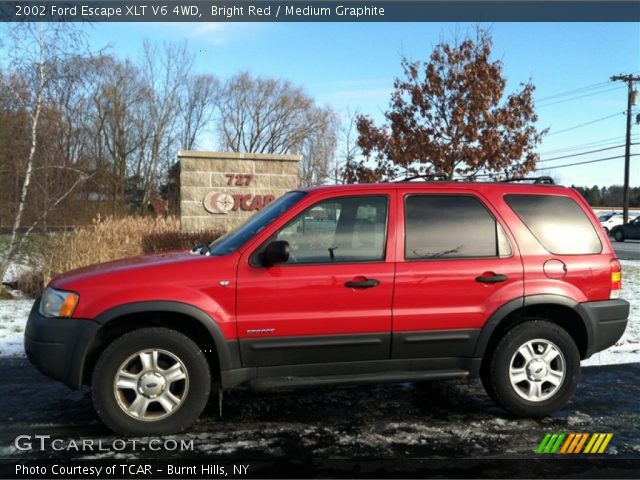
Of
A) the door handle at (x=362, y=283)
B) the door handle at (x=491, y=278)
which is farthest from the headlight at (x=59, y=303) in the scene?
the door handle at (x=491, y=278)

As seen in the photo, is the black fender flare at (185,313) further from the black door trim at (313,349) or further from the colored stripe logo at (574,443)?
the colored stripe logo at (574,443)

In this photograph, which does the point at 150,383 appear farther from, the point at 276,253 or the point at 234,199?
the point at 234,199

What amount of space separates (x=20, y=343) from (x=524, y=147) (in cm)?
943

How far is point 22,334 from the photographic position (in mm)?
6281

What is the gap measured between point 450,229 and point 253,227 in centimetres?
156

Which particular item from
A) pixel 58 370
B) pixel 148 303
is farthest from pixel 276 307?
pixel 58 370

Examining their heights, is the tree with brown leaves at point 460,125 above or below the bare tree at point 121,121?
below

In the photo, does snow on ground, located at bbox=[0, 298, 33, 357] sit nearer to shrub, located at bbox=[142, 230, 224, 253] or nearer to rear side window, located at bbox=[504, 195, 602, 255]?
shrub, located at bbox=[142, 230, 224, 253]

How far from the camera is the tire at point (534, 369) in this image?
3994mm

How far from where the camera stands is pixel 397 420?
395 cm

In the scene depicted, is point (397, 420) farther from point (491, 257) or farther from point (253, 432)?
point (491, 257)

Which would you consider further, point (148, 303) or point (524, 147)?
point (524, 147)

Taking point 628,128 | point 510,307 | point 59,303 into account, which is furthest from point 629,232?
point 59,303

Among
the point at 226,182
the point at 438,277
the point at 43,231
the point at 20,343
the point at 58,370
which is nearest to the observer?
the point at 58,370
